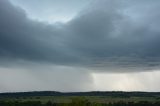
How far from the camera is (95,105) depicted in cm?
16938

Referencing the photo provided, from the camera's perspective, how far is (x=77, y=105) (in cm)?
15300

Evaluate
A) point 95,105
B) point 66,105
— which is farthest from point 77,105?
point 95,105

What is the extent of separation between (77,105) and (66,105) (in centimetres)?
512

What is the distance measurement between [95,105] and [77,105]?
1894 centimetres

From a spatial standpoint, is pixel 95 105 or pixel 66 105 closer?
pixel 66 105

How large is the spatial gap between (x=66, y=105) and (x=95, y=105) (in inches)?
858

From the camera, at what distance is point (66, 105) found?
6029 inches

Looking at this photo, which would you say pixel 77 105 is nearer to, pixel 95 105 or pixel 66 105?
pixel 66 105

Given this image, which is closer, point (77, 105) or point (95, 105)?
point (77, 105)
